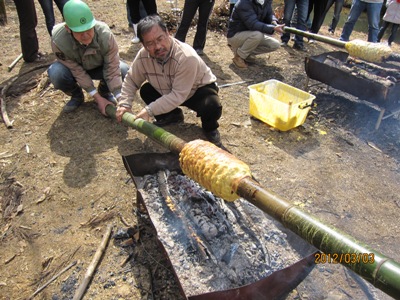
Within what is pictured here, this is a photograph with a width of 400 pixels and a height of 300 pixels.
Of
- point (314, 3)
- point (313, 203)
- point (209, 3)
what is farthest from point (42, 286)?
point (314, 3)

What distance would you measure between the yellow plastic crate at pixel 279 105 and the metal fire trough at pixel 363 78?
75 centimetres

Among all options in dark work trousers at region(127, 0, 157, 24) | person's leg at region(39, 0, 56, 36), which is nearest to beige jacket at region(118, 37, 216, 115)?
dark work trousers at region(127, 0, 157, 24)

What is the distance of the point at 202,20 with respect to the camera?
7172 millimetres

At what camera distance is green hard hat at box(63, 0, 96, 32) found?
386cm

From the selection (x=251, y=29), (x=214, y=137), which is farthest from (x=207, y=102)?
(x=251, y=29)

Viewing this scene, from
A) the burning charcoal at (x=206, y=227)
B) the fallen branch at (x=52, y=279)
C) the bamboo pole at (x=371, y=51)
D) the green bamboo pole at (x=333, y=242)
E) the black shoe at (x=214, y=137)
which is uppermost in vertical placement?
the bamboo pole at (x=371, y=51)

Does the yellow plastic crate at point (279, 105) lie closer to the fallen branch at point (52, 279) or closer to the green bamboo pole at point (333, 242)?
the green bamboo pole at point (333, 242)

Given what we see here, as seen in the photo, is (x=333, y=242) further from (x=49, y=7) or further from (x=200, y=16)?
(x=49, y=7)

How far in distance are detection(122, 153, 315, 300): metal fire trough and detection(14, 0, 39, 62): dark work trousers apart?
4.79 m

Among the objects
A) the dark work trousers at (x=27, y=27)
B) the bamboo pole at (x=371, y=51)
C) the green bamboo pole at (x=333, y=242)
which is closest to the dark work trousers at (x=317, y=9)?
the bamboo pole at (x=371, y=51)

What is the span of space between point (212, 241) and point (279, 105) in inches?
107

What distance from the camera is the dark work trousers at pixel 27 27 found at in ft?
20.2

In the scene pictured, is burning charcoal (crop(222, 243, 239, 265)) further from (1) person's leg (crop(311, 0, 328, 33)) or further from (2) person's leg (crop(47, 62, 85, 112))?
(1) person's leg (crop(311, 0, 328, 33))

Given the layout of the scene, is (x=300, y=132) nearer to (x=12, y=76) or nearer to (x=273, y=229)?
(x=273, y=229)
